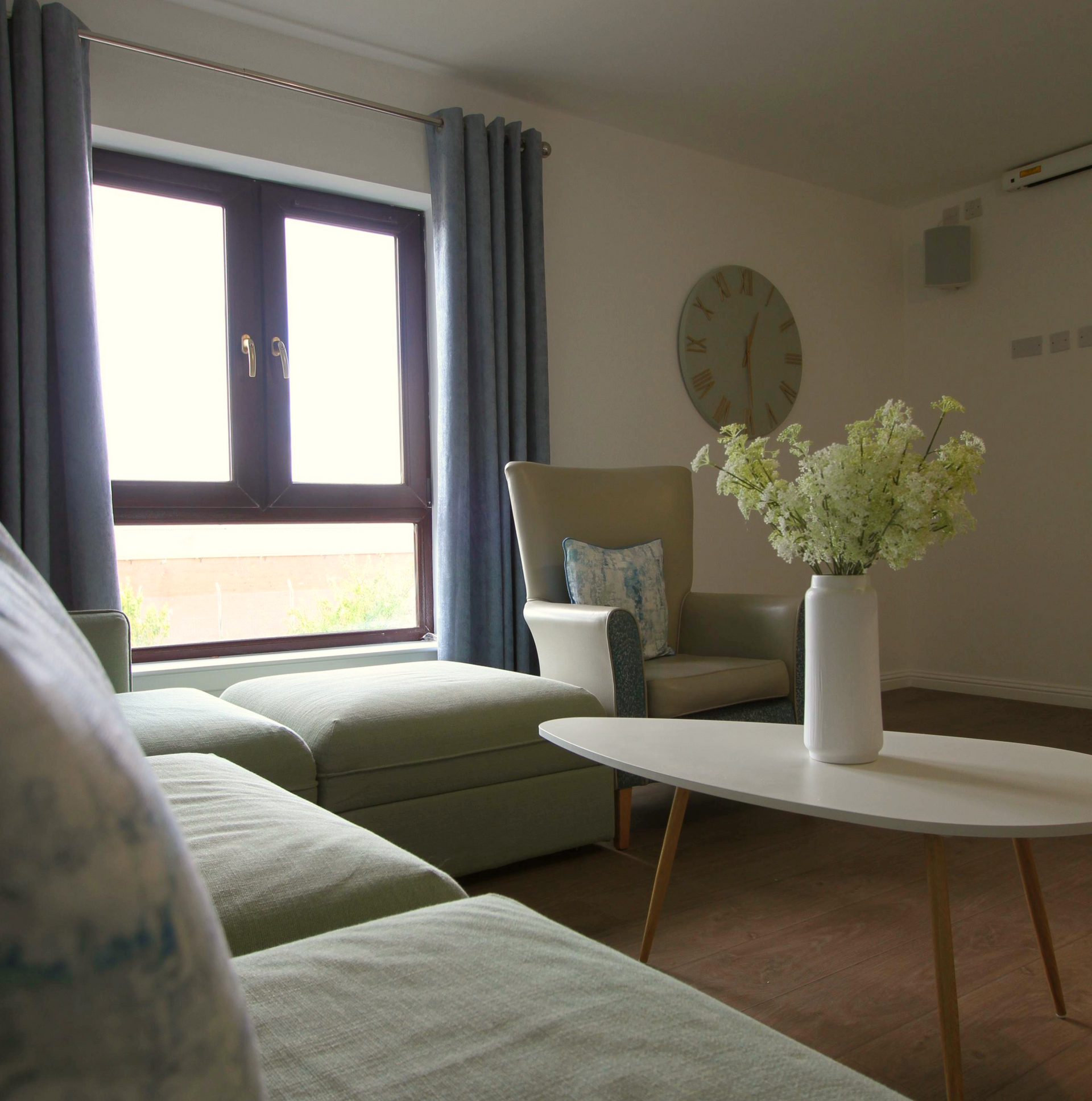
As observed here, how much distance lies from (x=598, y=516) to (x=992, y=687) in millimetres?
2894

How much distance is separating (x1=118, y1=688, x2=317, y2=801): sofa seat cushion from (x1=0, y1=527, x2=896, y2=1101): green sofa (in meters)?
0.24

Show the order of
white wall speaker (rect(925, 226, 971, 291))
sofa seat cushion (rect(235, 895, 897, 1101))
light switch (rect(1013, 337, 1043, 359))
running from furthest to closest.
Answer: white wall speaker (rect(925, 226, 971, 291)) < light switch (rect(1013, 337, 1043, 359)) < sofa seat cushion (rect(235, 895, 897, 1101))

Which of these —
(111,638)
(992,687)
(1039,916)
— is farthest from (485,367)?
(992,687)

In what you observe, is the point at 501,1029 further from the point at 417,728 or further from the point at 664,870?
the point at 417,728

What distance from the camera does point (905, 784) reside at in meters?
1.46

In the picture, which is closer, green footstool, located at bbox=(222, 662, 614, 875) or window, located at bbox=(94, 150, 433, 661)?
green footstool, located at bbox=(222, 662, 614, 875)

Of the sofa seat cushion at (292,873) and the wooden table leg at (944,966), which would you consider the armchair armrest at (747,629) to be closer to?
the wooden table leg at (944,966)

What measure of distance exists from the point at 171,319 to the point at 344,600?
121cm

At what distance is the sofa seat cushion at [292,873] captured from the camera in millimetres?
1059

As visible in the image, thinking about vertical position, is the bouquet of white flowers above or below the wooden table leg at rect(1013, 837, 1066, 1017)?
above

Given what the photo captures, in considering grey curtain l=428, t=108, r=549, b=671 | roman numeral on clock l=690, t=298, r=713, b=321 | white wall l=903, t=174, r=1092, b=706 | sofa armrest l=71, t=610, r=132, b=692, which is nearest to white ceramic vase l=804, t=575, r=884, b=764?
sofa armrest l=71, t=610, r=132, b=692

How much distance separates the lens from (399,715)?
2.14 metres

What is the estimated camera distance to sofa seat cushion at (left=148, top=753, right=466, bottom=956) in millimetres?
1059

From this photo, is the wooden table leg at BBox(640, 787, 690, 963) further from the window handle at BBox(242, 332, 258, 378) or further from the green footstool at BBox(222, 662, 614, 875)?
the window handle at BBox(242, 332, 258, 378)
